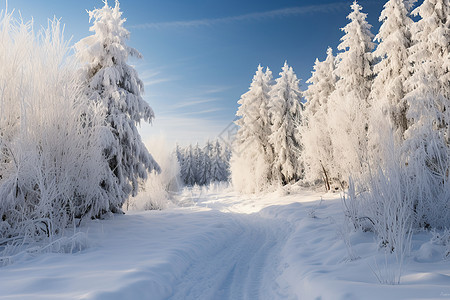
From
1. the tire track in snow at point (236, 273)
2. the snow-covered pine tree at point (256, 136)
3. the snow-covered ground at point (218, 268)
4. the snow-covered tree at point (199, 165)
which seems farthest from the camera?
the snow-covered tree at point (199, 165)

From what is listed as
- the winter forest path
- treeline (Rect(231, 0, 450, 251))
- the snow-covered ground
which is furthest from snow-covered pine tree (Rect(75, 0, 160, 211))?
treeline (Rect(231, 0, 450, 251))

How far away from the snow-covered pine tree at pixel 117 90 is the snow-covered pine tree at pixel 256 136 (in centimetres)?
1562

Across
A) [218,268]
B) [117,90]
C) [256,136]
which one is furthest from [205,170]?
[218,268]

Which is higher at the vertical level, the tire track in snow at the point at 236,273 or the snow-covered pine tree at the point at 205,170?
the snow-covered pine tree at the point at 205,170

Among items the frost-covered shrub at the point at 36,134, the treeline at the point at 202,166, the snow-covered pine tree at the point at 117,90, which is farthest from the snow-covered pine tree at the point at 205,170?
the frost-covered shrub at the point at 36,134

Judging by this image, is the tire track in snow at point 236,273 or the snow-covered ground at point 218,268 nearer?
the snow-covered ground at point 218,268

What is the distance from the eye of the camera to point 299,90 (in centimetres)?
2812

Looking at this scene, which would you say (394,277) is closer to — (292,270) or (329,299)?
(329,299)

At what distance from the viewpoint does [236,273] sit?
5.20 metres

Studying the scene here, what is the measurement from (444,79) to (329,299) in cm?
1306

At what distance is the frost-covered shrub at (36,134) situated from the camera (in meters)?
5.61

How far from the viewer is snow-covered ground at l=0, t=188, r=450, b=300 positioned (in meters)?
3.29

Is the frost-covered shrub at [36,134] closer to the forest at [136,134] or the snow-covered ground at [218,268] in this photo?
the forest at [136,134]

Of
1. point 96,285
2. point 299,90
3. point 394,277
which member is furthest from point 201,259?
point 299,90
